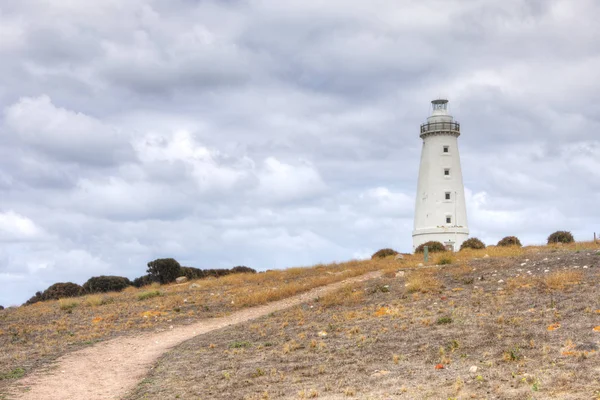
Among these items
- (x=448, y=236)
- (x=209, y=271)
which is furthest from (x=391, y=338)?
(x=448, y=236)

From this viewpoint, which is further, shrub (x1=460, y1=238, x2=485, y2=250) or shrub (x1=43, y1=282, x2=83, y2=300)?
shrub (x1=460, y1=238, x2=485, y2=250)

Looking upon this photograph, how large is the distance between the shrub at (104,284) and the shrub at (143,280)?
94 cm

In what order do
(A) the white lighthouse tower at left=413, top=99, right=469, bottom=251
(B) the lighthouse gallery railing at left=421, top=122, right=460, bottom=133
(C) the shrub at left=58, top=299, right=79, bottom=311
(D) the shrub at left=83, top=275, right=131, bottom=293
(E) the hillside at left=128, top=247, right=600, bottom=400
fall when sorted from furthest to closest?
(B) the lighthouse gallery railing at left=421, top=122, right=460, bottom=133
(A) the white lighthouse tower at left=413, top=99, right=469, bottom=251
(D) the shrub at left=83, top=275, right=131, bottom=293
(C) the shrub at left=58, top=299, right=79, bottom=311
(E) the hillside at left=128, top=247, right=600, bottom=400

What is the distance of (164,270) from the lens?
1921 inches

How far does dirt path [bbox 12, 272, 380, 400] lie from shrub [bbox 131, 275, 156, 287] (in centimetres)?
2316

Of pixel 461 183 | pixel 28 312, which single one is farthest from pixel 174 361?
pixel 461 183

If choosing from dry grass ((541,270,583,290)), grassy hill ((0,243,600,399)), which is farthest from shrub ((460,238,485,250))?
dry grass ((541,270,583,290))

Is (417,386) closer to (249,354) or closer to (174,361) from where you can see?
(249,354)

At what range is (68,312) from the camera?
102 ft

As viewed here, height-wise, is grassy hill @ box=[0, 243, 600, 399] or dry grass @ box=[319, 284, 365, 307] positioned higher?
dry grass @ box=[319, 284, 365, 307]

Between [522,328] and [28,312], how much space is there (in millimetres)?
26981

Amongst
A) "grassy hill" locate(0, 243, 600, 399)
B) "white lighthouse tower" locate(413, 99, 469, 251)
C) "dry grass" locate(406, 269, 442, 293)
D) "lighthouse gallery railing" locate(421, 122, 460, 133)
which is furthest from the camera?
"lighthouse gallery railing" locate(421, 122, 460, 133)

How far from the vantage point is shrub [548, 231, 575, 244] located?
41969mm

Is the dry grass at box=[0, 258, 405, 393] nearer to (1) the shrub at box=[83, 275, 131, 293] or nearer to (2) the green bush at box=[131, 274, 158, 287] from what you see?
(2) the green bush at box=[131, 274, 158, 287]
